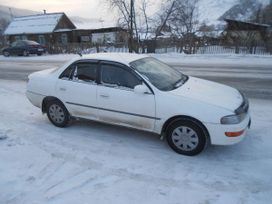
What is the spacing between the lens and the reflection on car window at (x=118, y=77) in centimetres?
517

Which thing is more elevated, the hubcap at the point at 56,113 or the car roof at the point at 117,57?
the car roof at the point at 117,57

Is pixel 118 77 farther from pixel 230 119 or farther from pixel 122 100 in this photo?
pixel 230 119

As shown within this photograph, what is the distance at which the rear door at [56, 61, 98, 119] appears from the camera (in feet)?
18.2

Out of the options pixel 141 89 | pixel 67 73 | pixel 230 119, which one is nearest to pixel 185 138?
pixel 230 119

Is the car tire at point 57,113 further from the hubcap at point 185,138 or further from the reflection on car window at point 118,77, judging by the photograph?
the hubcap at point 185,138

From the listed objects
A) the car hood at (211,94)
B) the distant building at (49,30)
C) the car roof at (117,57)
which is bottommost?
the car hood at (211,94)

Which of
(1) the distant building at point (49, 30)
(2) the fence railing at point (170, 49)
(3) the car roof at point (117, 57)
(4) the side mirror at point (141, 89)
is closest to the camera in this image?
(4) the side mirror at point (141, 89)

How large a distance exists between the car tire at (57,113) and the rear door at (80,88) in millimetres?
172

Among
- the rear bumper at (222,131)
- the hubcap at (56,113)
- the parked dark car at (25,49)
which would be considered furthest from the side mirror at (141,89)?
the parked dark car at (25,49)

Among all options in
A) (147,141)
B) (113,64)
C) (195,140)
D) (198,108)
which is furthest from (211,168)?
(113,64)

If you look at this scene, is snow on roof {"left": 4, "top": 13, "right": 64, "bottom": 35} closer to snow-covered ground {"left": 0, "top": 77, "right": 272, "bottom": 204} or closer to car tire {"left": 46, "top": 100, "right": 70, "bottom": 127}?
car tire {"left": 46, "top": 100, "right": 70, "bottom": 127}

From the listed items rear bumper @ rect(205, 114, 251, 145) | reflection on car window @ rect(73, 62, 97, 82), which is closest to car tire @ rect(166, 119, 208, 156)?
rear bumper @ rect(205, 114, 251, 145)

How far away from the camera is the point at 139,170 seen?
4418 mm

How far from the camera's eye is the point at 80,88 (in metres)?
5.66
